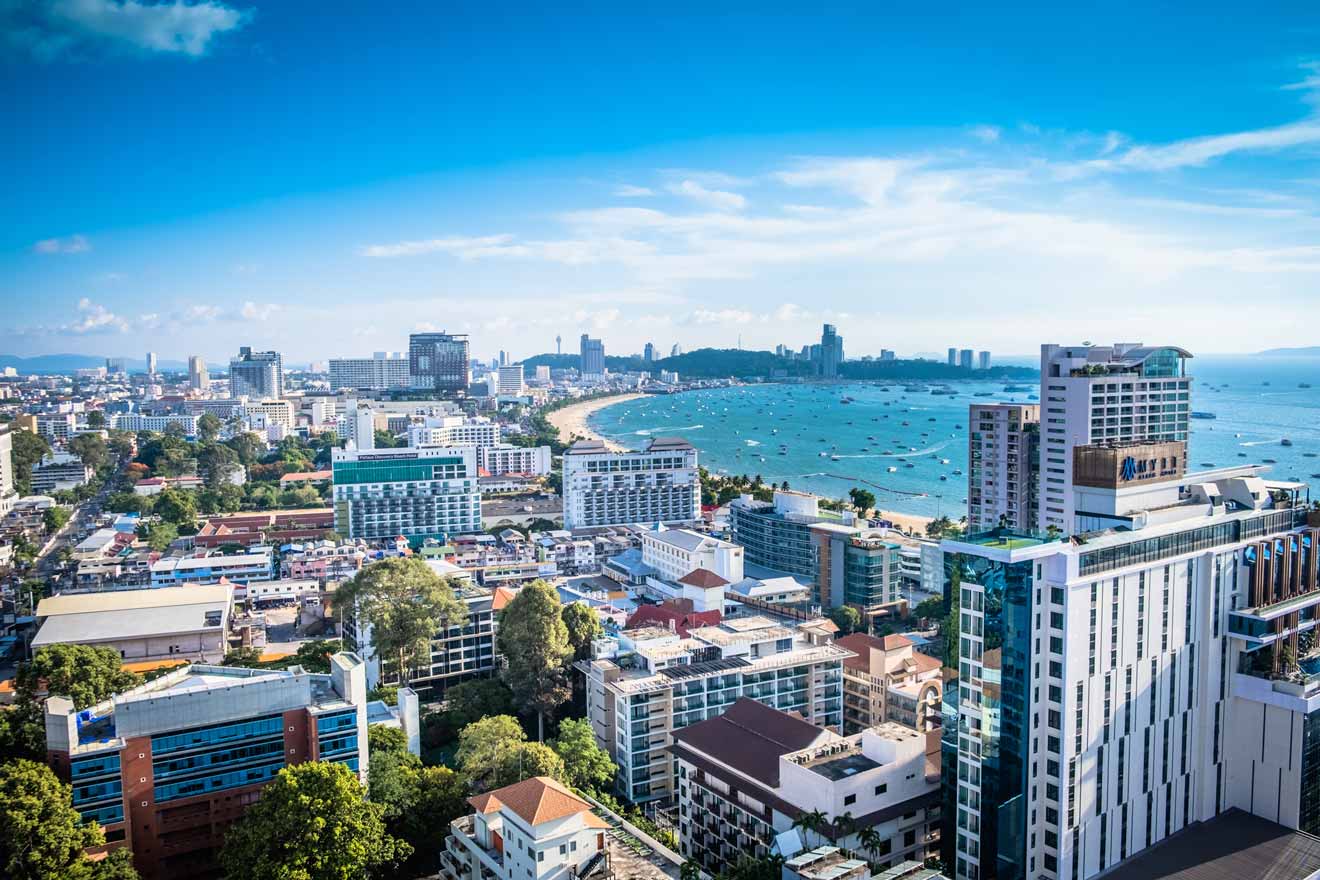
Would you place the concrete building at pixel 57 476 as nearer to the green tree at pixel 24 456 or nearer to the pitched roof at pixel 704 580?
the green tree at pixel 24 456

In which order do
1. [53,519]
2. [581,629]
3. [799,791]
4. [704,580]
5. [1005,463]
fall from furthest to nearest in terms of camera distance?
[53,519]
[1005,463]
[704,580]
[581,629]
[799,791]

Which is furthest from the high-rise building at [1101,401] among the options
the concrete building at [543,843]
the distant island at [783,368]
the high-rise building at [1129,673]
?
the distant island at [783,368]

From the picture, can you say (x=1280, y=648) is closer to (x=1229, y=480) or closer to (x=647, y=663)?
(x=1229, y=480)

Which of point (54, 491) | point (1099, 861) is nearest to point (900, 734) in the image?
point (1099, 861)

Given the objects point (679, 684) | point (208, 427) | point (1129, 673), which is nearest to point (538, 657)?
point (679, 684)

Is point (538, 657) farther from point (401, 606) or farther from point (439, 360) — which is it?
point (439, 360)

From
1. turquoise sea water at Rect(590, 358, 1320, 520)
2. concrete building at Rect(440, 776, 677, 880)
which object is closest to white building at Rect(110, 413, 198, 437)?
turquoise sea water at Rect(590, 358, 1320, 520)

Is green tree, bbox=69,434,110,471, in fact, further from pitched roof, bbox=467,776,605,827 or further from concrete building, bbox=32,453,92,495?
pitched roof, bbox=467,776,605,827
